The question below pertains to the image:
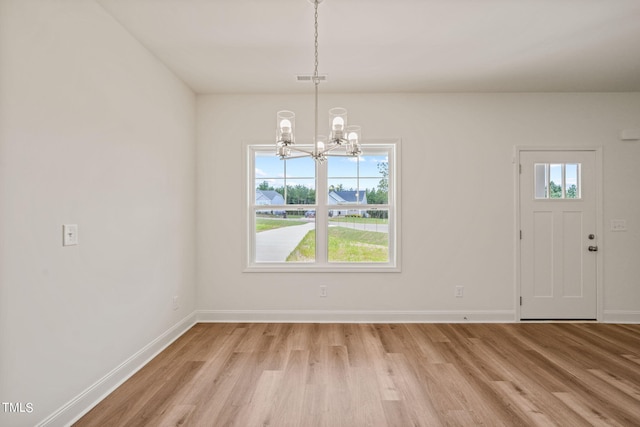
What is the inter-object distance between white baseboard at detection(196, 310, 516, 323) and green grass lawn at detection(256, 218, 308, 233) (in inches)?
39.2

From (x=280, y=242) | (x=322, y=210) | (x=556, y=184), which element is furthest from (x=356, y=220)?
(x=556, y=184)

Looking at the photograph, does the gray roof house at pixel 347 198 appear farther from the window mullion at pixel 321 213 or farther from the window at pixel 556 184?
the window at pixel 556 184

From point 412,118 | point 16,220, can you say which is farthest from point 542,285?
point 16,220

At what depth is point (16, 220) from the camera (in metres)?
1.63

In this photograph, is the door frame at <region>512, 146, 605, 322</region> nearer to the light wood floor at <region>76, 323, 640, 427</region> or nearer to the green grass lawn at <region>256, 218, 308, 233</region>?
the light wood floor at <region>76, 323, 640, 427</region>

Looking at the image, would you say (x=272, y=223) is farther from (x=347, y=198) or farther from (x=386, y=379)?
(x=386, y=379)

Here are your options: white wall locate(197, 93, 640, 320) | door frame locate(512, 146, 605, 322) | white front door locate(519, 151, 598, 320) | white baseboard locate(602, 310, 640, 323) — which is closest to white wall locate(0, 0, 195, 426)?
white wall locate(197, 93, 640, 320)

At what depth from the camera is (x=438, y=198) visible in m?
3.83

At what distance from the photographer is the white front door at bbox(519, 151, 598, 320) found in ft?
12.4

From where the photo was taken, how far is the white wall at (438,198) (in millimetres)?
3793

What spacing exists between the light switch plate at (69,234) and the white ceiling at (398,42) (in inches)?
60.0

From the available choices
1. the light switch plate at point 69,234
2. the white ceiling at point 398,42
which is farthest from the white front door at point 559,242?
the light switch plate at point 69,234

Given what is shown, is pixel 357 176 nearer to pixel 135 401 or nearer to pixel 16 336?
pixel 135 401

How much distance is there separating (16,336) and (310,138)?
3.00 m
